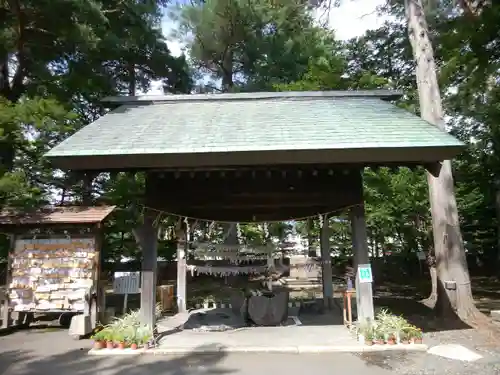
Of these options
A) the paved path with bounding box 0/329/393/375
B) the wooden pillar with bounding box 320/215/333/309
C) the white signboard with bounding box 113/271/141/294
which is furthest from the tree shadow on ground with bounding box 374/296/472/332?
the white signboard with bounding box 113/271/141/294

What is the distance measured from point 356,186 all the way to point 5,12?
9.68m

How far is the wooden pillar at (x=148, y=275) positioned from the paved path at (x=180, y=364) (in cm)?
85

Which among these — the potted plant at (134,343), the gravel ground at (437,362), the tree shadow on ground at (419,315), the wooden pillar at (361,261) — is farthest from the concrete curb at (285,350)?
the tree shadow on ground at (419,315)

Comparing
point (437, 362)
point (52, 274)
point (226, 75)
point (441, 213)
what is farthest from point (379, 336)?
point (226, 75)

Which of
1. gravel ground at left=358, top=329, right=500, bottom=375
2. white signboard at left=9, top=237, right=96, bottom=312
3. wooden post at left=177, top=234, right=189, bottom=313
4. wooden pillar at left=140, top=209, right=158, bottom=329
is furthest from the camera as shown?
wooden post at left=177, top=234, right=189, bottom=313

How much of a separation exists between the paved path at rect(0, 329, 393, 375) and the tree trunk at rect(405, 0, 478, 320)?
380 cm

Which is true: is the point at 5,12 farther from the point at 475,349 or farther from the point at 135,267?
the point at 475,349

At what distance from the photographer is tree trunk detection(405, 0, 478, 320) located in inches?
303

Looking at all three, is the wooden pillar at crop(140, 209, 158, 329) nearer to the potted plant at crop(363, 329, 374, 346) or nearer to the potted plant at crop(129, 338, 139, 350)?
the potted plant at crop(129, 338, 139, 350)

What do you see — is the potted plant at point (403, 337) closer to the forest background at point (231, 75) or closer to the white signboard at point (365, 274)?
the white signboard at point (365, 274)

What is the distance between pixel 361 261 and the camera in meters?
6.20

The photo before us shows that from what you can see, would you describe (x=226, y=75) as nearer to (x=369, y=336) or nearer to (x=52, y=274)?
(x=52, y=274)

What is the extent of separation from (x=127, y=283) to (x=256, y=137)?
460 centimetres

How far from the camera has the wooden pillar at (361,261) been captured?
6.07 m
